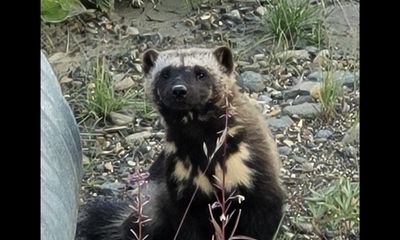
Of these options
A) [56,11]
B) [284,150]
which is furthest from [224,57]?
[56,11]

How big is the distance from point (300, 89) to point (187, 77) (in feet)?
3.87

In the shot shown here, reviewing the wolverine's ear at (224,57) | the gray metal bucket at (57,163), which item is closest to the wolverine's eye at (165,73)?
the wolverine's ear at (224,57)

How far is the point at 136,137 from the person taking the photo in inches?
199

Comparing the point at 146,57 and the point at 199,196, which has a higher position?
the point at 146,57

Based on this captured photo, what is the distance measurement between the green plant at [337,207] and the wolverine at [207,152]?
25 cm

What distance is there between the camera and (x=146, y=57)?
442 centimetres

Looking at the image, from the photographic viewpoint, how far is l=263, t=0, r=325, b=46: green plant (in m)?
5.45

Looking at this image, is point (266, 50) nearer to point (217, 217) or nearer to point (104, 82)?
point (104, 82)

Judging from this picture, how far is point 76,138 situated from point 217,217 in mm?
645

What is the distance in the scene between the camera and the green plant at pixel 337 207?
4367 mm

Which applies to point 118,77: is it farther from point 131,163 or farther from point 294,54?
point 294,54

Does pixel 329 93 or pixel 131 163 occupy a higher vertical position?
A: pixel 329 93

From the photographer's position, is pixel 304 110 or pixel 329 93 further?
pixel 304 110
